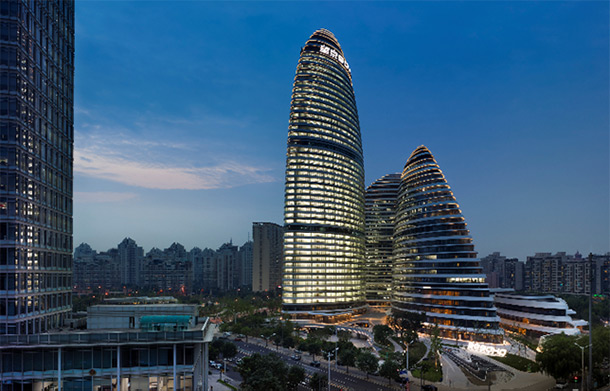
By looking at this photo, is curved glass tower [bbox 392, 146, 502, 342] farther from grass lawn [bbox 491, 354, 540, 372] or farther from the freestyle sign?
grass lawn [bbox 491, 354, 540, 372]

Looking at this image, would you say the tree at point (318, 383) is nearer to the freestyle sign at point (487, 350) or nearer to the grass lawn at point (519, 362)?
the grass lawn at point (519, 362)

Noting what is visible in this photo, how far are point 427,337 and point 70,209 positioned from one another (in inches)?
4415

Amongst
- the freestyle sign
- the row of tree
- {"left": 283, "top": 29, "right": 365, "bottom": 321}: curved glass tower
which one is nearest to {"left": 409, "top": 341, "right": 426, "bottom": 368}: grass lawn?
the freestyle sign

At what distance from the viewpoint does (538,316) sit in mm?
137500

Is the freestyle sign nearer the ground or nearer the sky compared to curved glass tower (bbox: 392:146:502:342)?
nearer the ground

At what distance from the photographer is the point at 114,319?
5738 centimetres

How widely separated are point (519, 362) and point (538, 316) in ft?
130

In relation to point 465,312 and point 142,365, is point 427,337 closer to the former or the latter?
point 465,312

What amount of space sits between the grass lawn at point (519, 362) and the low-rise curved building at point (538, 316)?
90.0 ft

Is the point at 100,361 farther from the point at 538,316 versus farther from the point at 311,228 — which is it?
the point at 311,228

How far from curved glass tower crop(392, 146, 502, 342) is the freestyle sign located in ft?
45.2

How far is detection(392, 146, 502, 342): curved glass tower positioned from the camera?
136 meters

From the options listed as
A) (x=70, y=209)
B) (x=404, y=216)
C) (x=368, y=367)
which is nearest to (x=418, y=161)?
(x=404, y=216)

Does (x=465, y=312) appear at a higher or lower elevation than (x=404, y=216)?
lower
